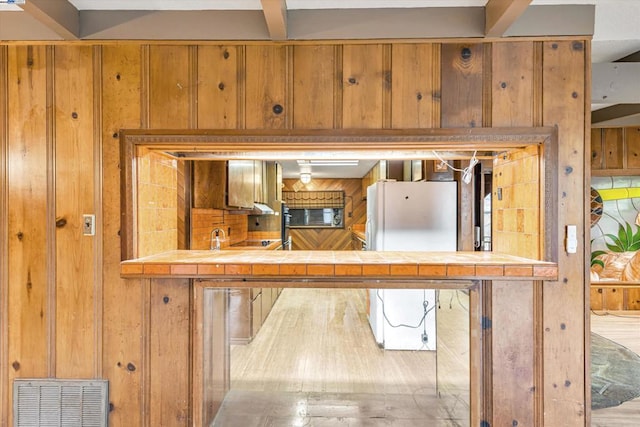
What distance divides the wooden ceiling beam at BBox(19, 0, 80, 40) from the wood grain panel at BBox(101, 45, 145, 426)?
0.16 m

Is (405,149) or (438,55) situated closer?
(438,55)

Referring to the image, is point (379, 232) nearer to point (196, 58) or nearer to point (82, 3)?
point (196, 58)

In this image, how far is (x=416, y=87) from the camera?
5.39 ft

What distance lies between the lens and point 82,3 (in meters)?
1.58

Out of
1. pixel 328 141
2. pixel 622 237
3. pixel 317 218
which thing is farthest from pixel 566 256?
pixel 317 218

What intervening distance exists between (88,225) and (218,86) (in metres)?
0.99

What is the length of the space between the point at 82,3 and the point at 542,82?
2.32 m

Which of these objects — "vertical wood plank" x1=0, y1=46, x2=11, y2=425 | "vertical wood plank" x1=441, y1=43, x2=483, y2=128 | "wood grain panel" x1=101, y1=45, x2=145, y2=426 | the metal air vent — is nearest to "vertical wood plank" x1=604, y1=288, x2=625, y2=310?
"vertical wood plank" x1=441, y1=43, x2=483, y2=128

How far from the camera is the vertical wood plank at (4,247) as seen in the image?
1672 millimetres

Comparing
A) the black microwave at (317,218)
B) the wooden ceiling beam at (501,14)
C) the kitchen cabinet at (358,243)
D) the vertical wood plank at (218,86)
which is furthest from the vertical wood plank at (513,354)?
the black microwave at (317,218)

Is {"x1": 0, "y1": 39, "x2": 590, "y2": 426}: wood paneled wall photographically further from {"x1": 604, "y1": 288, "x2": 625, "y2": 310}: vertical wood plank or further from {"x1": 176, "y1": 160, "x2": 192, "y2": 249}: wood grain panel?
{"x1": 604, "y1": 288, "x2": 625, "y2": 310}: vertical wood plank

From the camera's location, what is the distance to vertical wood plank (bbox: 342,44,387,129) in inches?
64.8

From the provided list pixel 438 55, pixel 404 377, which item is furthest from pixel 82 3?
pixel 404 377

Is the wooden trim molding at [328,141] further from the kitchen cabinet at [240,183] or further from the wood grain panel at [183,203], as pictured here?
the kitchen cabinet at [240,183]
